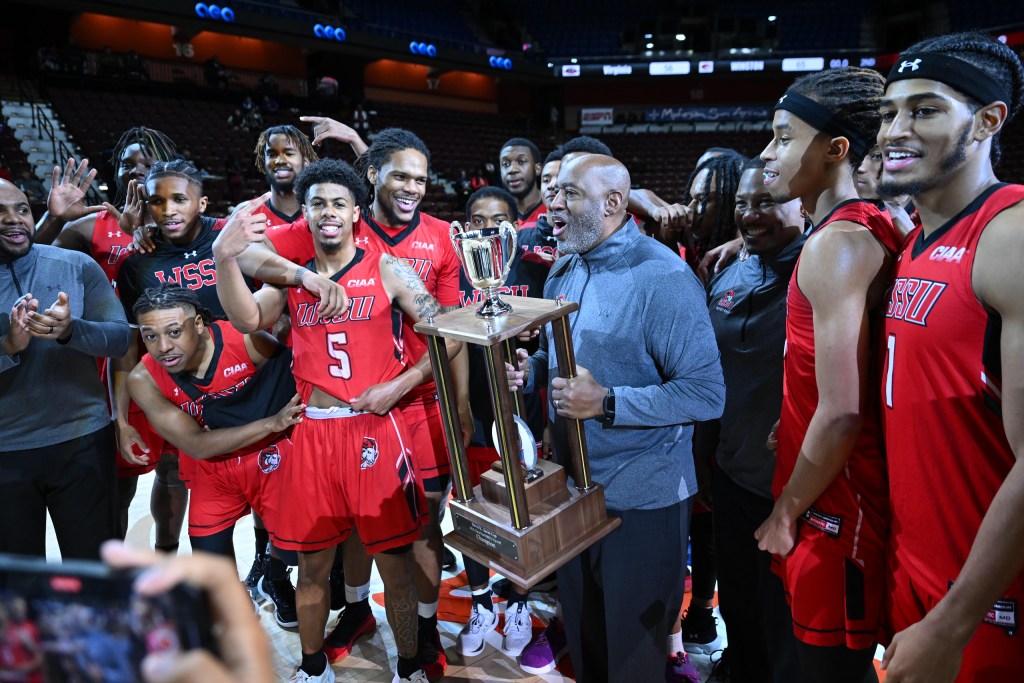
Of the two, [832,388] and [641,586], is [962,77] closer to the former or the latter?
[832,388]

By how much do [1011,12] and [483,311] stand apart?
80.0 feet

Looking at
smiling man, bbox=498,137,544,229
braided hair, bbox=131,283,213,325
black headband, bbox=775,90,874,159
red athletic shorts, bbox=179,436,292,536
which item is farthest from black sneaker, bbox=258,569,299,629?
black headband, bbox=775,90,874,159

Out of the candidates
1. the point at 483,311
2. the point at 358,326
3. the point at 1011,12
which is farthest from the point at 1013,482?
the point at 1011,12

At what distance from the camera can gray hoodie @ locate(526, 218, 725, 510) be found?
5.74ft

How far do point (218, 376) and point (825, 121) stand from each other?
228cm

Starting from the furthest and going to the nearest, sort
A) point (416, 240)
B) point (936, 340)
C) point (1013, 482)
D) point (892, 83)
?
1. point (416, 240)
2. point (892, 83)
3. point (936, 340)
4. point (1013, 482)

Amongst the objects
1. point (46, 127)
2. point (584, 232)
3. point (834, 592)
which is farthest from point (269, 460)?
point (46, 127)

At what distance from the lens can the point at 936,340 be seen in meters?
1.24

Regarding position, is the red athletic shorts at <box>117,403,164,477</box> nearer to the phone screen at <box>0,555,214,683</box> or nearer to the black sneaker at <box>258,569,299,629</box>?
the black sneaker at <box>258,569,299,629</box>

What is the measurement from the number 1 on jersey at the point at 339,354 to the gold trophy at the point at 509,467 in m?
0.89

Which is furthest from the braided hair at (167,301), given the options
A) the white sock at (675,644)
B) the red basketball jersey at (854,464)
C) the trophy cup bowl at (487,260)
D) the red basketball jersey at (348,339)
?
the white sock at (675,644)

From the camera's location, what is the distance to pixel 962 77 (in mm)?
1245

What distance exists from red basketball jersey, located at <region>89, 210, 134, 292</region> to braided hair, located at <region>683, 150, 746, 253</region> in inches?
113

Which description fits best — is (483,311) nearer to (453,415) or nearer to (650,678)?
(453,415)
